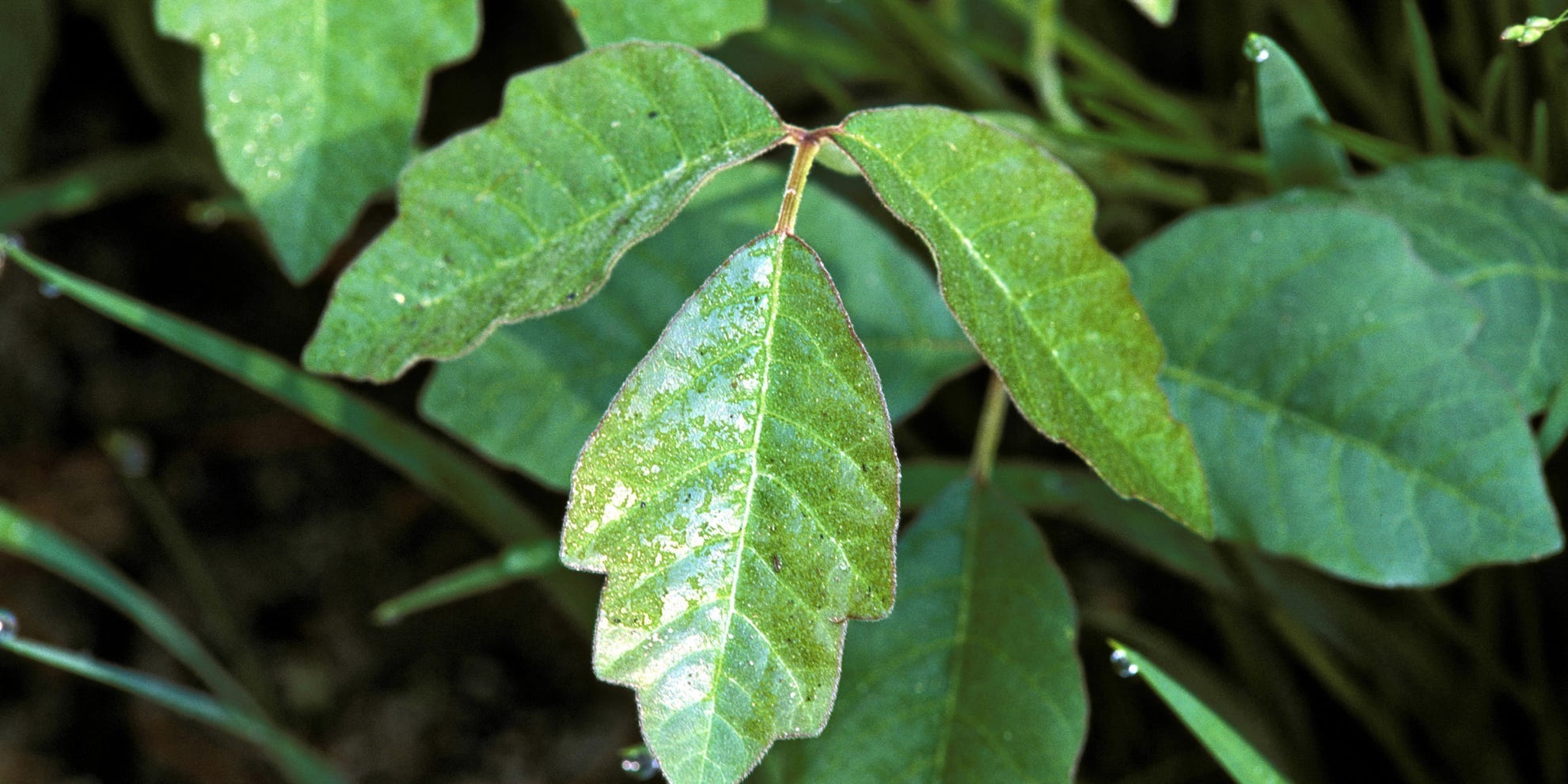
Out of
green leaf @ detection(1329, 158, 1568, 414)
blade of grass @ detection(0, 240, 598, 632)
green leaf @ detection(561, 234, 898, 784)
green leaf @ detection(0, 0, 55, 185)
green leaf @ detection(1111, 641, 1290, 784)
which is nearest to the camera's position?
green leaf @ detection(561, 234, 898, 784)

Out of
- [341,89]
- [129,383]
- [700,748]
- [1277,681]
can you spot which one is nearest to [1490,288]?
[1277,681]

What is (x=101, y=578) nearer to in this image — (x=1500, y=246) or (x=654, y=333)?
(x=654, y=333)

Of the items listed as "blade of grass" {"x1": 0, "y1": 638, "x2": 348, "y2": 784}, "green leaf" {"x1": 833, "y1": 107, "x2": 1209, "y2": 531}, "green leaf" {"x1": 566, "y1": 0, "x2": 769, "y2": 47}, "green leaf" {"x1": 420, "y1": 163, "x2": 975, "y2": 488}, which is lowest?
"blade of grass" {"x1": 0, "y1": 638, "x2": 348, "y2": 784}

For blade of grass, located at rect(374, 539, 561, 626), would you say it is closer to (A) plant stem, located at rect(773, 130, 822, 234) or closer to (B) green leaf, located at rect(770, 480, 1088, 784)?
(B) green leaf, located at rect(770, 480, 1088, 784)

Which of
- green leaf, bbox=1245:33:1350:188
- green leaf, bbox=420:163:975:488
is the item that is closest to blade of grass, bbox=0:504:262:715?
green leaf, bbox=420:163:975:488

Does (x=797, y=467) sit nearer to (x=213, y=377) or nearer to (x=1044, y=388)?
(x=1044, y=388)

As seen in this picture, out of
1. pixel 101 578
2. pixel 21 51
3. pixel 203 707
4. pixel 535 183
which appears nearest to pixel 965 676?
pixel 535 183

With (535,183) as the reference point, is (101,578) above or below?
below
